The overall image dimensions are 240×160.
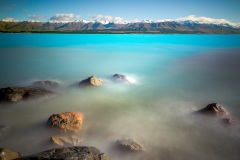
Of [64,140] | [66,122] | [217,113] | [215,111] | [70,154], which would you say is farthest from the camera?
[215,111]

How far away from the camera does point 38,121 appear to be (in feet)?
37.6

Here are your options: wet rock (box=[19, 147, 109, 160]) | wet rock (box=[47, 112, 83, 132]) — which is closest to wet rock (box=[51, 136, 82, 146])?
wet rock (box=[47, 112, 83, 132])

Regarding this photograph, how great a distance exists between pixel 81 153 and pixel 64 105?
26.1ft

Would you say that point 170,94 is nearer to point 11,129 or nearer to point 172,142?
point 172,142

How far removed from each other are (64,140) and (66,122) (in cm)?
137

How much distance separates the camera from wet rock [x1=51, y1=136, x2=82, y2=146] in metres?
9.01

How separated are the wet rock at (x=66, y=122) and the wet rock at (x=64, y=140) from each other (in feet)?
2.53

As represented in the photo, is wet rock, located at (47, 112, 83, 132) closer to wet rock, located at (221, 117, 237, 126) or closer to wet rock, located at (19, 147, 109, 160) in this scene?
wet rock, located at (19, 147, 109, 160)

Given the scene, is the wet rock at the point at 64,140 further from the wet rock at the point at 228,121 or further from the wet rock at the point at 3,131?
the wet rock at the point at 228,121

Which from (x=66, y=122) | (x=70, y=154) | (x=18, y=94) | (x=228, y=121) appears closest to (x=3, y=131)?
(x=66, y=122)

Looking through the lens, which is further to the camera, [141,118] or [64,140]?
[141,118]

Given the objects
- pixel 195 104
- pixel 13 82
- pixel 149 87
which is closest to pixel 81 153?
pixel 195 104

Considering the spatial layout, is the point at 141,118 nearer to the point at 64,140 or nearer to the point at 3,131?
the point at 64,140

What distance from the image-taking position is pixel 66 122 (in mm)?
10336
